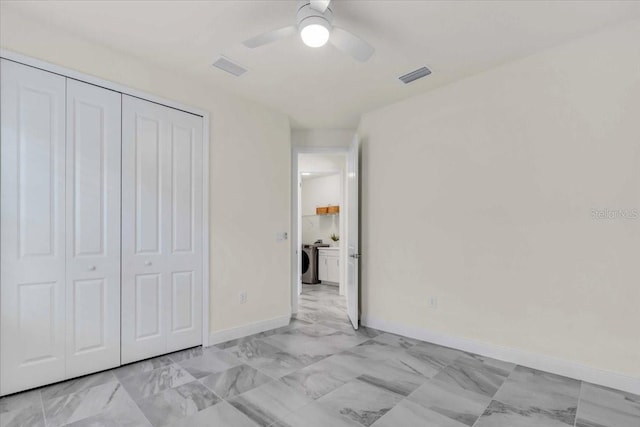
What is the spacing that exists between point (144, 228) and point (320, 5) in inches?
89.6

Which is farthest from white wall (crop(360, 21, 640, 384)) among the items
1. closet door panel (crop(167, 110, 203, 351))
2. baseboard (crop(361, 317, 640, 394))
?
closet door panel (crop(167, 110, 203, 351))

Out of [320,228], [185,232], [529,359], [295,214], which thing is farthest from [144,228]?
[320,228]

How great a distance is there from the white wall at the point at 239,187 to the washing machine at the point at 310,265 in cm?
270

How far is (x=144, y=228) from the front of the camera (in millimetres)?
2879

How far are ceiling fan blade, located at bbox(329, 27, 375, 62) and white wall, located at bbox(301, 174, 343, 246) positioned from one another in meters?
4.79

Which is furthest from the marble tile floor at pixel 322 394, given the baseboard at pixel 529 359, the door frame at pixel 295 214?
the door frame at pixel 295 214

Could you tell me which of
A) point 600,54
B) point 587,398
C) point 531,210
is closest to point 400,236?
point 531,210

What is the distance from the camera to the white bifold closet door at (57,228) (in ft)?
7.35

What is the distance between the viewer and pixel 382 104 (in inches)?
150

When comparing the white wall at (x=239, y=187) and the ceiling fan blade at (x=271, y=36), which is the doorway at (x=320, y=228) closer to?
the white wall at (x=239, y=187)

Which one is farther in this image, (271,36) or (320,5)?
(271,36)

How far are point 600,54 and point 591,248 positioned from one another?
147 cm

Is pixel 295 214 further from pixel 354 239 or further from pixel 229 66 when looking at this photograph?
pixel 229 66

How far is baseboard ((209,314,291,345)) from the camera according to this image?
3.32m
